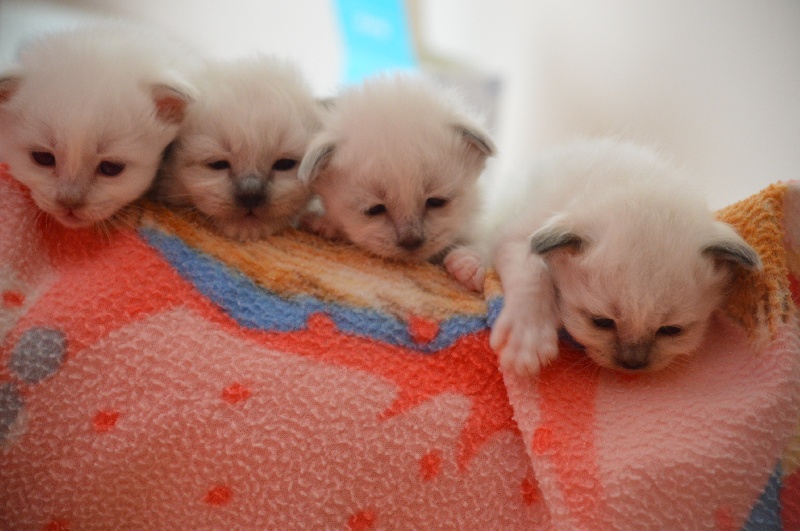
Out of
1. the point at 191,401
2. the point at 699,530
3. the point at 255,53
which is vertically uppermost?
the point at 255,53

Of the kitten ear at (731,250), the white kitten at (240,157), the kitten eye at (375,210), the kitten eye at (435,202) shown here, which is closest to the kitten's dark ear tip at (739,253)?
the kitten ear at (731,250)

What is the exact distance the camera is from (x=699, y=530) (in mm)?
1075

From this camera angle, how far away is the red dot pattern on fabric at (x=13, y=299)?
1233mm

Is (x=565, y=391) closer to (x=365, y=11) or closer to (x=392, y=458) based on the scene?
(x=392, y=458)

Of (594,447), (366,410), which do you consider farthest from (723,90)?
(366,410)

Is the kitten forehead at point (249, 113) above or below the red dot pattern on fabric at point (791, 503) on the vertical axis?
above

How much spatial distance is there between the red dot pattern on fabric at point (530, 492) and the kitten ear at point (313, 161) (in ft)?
2.89

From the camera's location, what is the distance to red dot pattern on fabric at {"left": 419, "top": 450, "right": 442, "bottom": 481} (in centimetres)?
115

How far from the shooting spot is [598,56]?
2738 mm

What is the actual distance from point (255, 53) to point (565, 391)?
53.7 inches

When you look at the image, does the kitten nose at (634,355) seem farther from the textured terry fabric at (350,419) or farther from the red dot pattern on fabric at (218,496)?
the red dot pattern on fabric at (218,496)

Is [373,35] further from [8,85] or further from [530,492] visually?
[530,492]

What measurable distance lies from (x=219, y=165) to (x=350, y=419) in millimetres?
819

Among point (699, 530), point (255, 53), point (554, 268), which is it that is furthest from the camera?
point (255, 53)
